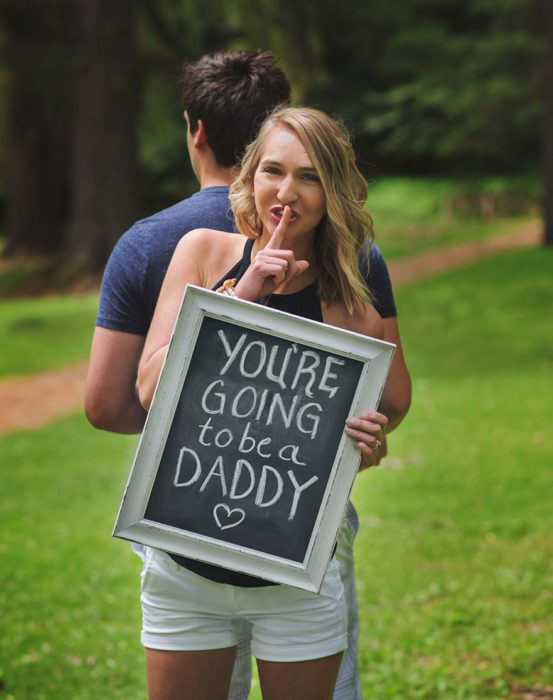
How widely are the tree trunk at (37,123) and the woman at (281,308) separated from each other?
18346mm

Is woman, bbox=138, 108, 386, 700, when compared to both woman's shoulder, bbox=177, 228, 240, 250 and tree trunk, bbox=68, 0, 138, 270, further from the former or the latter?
tree trunk, bbox=68, 0, 138, 270

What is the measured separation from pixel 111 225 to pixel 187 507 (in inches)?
684

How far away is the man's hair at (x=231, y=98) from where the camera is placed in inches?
104

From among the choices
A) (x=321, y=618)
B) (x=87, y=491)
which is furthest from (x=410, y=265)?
(x=321, y=618)

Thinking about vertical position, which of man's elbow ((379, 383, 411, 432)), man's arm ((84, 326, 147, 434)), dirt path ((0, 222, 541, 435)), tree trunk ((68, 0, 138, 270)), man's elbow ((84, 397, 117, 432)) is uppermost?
tree trunk ((68, 0, 138, 270))

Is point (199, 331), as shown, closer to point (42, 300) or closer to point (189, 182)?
point (42, 300)

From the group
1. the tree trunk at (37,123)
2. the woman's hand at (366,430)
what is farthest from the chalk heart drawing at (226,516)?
the tree trunk at (37,123)

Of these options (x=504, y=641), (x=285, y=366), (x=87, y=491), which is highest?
(x=285, y=366)

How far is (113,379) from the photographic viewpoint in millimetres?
2457

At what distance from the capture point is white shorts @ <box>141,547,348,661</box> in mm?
2221

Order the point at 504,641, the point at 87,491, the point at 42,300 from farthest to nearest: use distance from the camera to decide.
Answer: the point at 42,300, the point at 87,491, the point at 504,641

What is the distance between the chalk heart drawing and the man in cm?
39

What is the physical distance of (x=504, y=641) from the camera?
4758 mm

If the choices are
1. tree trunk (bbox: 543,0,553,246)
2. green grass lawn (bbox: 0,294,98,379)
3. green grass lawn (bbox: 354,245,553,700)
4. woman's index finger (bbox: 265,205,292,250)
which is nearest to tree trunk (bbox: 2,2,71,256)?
green grass lawn (bbox: 0,294,98,379)
